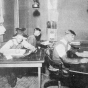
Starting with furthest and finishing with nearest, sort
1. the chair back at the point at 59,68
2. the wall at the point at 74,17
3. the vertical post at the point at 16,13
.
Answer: the vertical post at the point at 16,13, the wall at the point at 74,17, the chair back at the point at 59,68

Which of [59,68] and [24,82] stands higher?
[59,68]

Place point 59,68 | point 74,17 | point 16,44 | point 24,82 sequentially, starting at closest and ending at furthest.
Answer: point 59,68, point 16,44, point 24,82, point 74,17

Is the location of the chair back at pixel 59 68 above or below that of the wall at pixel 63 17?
below

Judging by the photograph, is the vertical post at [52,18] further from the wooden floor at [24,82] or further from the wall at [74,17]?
the wooden floor at [24,82]

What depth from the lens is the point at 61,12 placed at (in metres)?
7.84

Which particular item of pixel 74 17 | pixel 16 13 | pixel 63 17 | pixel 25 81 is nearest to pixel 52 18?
pixel 63 17

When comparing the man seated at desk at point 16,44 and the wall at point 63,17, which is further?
the wall at point 63,17

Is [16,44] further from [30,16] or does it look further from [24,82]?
[30,16]

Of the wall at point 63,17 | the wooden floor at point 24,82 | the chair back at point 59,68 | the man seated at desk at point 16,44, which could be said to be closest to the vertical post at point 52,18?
the wall at point 63,17

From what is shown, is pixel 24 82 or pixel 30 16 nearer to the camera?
pixel 24 82

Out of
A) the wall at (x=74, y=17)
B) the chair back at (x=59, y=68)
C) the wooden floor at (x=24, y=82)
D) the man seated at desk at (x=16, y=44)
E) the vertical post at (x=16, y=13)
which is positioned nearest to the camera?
the chair back at (x=59, y=68)

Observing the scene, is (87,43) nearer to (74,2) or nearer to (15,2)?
(74,2)

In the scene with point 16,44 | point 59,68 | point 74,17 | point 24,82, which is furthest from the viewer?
point 74,17

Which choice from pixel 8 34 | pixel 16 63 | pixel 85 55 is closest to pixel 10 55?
pixel 16 63
